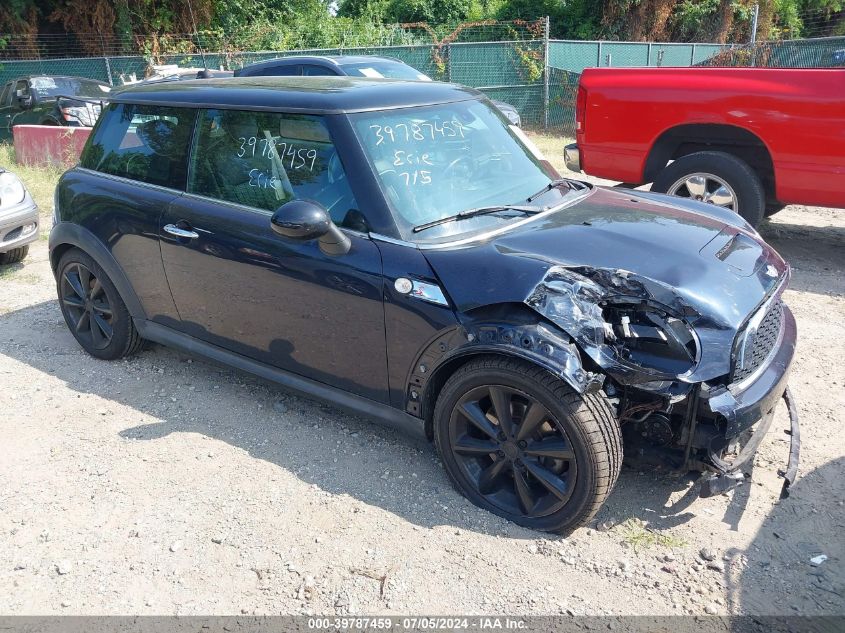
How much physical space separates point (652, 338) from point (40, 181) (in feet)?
34.0

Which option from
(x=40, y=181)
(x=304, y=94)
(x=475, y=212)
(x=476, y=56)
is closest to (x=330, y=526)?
(x=475, y=212)

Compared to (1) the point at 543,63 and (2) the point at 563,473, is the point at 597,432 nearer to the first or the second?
(2) the point at 563,473

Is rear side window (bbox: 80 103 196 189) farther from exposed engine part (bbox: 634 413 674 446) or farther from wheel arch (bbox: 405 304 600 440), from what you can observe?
exposed engine part (bbox: 634 413 674 446)

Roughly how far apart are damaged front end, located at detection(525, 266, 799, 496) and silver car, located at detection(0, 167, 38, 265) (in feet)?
18.8

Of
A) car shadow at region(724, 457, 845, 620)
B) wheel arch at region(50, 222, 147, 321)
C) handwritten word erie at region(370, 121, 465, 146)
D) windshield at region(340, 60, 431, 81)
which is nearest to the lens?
car shadow at region(724, 457, 845, 620)

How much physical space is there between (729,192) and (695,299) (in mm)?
3810

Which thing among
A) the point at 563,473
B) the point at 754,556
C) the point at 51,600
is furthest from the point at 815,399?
the point at 51,600

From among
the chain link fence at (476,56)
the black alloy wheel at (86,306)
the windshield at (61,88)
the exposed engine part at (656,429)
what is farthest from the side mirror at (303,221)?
the windshield at (61,88)

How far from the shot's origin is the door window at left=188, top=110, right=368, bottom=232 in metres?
3.37

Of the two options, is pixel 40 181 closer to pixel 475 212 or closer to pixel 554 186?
pixel 554 186

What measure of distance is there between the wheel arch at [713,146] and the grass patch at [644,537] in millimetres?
4115

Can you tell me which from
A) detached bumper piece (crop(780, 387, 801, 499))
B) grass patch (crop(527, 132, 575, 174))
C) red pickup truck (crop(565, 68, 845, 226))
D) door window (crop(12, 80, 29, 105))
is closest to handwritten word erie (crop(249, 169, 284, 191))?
detached bumper piece (crop(780, 387, 801, 499))

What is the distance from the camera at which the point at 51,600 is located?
9.19 feet

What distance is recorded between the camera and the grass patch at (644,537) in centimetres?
295
